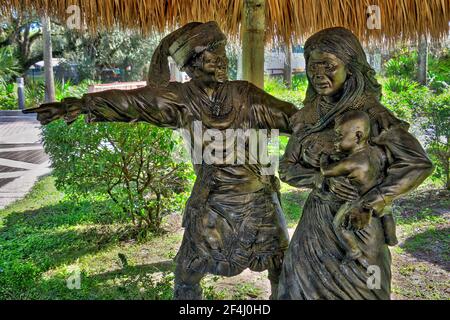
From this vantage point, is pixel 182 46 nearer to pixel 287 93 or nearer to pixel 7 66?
pixel 287 93

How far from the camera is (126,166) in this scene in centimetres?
527

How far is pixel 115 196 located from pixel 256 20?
3.25 m

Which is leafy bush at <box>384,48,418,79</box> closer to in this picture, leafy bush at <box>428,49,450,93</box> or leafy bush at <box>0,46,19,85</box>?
leafy bush at <box>428,49,450,93</box>

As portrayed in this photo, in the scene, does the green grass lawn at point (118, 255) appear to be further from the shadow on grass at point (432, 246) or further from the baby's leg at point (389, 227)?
the baby's leg at point (389, 227)

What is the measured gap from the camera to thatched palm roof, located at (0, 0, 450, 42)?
3.42 metres

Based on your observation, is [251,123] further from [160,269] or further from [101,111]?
[160,269]

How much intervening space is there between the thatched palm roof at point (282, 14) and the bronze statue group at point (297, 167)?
137cm

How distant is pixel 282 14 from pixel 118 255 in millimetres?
3021

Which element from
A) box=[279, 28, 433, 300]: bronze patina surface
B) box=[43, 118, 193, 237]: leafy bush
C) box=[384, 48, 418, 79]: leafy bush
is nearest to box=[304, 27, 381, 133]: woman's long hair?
box=[279, 28, 433, 300]: bronze patina surface

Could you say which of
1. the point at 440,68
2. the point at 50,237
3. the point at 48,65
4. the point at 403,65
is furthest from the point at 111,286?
the point at 440,68

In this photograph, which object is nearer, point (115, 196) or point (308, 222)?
point (308, 222)

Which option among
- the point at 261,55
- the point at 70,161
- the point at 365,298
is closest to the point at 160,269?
the point at 70,161

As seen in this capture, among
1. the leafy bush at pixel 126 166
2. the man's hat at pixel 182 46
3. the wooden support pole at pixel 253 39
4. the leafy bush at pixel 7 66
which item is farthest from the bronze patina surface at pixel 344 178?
the leafy bush at pixel 7 66

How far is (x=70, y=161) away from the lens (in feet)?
17.7
